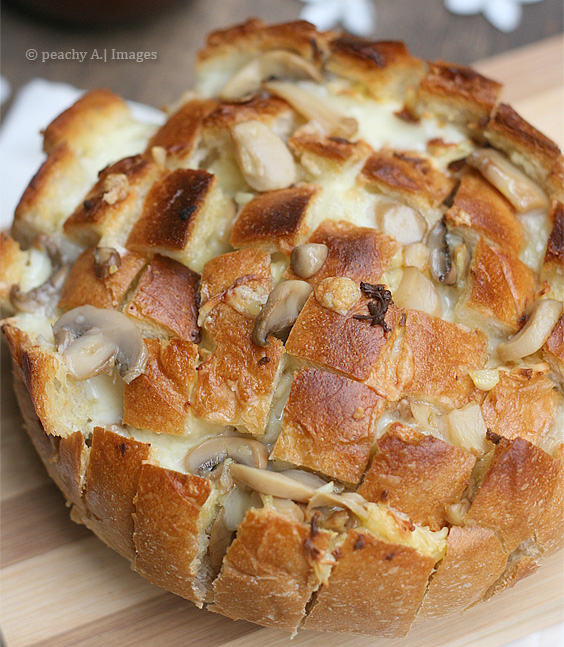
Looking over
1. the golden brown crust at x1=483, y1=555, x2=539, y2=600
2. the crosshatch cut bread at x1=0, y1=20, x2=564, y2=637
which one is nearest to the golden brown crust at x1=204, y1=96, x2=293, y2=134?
the crosshatch cut bread at x1=0, y1=20, x2=564, y2=637

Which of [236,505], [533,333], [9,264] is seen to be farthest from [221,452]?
[9,264]

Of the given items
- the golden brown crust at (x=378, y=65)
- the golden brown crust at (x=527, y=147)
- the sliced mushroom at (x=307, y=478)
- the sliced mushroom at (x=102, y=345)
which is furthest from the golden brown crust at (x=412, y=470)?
the golden brown crust at (x=378, y=65)

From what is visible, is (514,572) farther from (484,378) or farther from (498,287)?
(498,287)

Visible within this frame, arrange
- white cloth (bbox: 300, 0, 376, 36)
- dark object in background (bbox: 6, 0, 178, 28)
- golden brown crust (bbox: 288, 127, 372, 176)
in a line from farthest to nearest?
white cloth (bbox: 300, 0, 376, 36) → dark object in background (bbox: 6, 0, 178, 28) → golden brown crust (bbox: 288, 127, 372, 176)

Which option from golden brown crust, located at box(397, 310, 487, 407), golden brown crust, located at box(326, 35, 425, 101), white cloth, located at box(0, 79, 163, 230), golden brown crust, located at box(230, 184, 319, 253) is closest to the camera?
golden brown crust, located at box(397, 310, 487, 407)

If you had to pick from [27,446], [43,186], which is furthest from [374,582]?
[43,186]

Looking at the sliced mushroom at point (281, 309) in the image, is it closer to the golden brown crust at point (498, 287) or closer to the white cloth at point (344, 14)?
the golden brown crust at point (498, 287)

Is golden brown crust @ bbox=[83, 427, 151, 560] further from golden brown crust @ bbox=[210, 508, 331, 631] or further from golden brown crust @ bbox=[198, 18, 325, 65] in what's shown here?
golden brown crust @ bbox=[198, 18, 325, 65]

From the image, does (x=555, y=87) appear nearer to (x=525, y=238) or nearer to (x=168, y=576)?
(x=525, y=238)
